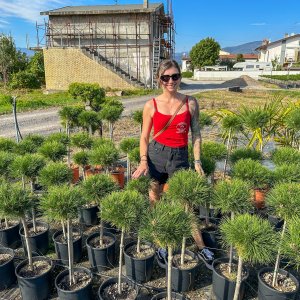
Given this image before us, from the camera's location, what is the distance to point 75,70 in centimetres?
2028

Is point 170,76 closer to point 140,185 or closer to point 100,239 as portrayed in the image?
point 140,185

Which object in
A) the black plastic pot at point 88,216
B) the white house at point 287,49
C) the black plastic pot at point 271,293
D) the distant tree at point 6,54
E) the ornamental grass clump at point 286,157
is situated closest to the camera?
the black plastic pot at point 271,293

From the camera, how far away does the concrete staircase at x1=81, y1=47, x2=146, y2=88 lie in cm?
2012

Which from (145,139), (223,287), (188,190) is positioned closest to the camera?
(188,190)

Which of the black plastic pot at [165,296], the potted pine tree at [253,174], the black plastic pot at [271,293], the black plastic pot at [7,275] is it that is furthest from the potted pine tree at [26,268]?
the potted pine tree at [253,174]

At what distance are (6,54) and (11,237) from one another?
23532 millimetres

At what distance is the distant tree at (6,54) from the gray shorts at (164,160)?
2346cm

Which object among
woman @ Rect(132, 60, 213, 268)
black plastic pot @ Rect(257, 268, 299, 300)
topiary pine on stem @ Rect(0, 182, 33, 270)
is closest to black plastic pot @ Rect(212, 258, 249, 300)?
black plastic pot @ Rect(257, 268, 299, 300)

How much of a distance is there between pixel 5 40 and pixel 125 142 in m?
23.4

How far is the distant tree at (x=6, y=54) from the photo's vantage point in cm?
2247

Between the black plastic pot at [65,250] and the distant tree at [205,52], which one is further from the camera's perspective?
the distant tree at [205,52]

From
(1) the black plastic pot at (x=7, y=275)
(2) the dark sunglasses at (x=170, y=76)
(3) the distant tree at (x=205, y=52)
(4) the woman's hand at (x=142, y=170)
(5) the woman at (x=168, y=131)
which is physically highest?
(3) the distant tree at (x=205, y=52)

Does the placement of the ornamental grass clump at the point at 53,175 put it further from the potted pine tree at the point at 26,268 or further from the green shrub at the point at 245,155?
the green shrub at the point at 245,155

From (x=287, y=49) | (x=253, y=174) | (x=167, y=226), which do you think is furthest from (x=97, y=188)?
(x=287, y=49)
